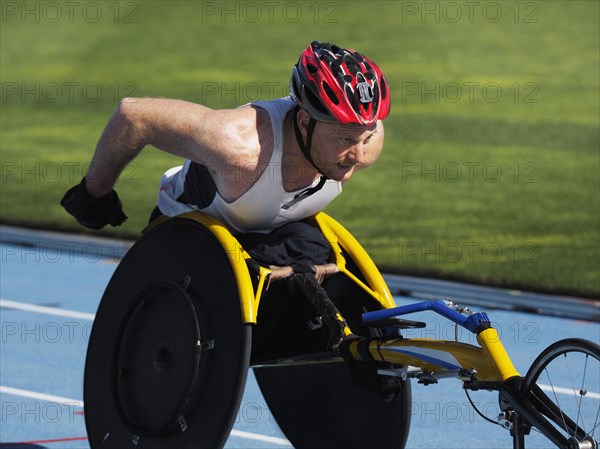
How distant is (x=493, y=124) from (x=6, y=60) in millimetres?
9450

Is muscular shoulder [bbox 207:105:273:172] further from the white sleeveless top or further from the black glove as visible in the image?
the black glove

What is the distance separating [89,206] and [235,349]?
0.86 m

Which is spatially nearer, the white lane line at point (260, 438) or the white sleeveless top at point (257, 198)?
the white sleeveless top at point (257, 198)

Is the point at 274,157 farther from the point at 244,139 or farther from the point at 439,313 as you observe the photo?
the point at 439,313

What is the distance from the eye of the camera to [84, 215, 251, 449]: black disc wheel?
14.2 feet

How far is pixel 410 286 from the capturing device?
8578 mm

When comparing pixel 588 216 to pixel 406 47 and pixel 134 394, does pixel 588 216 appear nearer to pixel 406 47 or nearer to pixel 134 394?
pixel 134 394

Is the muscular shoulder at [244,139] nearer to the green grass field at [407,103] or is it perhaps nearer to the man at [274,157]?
the man at [274,157]

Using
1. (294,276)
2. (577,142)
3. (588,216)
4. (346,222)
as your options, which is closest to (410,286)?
(346,222)

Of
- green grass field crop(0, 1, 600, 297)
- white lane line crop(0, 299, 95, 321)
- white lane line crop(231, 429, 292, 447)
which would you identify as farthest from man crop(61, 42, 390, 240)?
green grass field crop(0, 1, 600, 297)

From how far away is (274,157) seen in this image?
4387 mm

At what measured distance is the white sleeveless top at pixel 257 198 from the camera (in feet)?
14.5

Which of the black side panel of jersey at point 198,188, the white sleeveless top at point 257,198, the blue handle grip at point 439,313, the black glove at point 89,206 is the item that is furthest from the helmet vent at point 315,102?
the black glove at point 89,206

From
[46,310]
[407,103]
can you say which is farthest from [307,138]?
[407,103]
